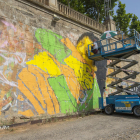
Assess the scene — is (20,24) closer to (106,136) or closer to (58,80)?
(58,80)

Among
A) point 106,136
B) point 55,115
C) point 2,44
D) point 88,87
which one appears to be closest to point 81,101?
point 88,87

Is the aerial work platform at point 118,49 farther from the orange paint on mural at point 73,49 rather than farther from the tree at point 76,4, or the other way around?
the tree at point 76,4

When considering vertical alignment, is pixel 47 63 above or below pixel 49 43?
below

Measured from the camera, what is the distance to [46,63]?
8891 millimetres

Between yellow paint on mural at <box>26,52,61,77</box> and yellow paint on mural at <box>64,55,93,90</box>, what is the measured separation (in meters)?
1.16

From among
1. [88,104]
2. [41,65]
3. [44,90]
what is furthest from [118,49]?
[44,90]

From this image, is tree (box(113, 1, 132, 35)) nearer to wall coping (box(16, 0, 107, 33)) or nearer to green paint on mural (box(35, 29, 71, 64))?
wall coping (box(16, 0, 107, 33))

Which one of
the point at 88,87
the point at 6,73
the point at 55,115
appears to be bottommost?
the point at 55,115

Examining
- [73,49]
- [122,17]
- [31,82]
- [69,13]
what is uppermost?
[122,17]

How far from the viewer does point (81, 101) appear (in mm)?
10523

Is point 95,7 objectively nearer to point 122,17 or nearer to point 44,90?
point 122,17

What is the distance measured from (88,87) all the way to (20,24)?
662cm

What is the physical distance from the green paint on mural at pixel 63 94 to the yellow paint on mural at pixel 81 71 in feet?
4.40

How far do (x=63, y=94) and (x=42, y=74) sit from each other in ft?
6.62
